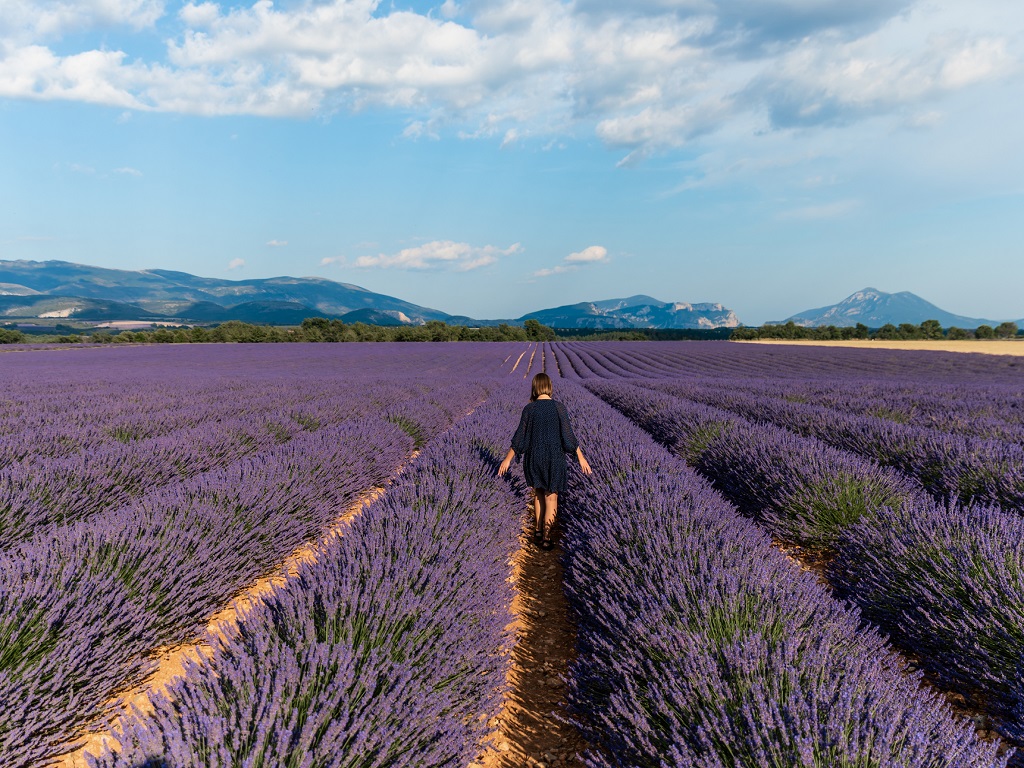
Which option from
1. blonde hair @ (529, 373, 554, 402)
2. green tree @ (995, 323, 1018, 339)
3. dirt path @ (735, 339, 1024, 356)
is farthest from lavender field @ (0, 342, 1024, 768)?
green tree @ (995, 323, 1018, 339)

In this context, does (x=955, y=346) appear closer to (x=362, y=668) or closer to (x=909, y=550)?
(x=909, y=550)

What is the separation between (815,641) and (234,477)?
3.54m

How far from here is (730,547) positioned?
7.29 feet

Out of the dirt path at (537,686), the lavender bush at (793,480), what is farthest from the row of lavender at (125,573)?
the lavender bush at (793,480)

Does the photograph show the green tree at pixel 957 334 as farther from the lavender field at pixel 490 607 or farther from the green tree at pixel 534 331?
the lavender field at pixel 490 607

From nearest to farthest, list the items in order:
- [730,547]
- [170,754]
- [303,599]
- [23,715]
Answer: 1. [170,754]
2. [23,715]
3. [303,599]
4. [730,547]

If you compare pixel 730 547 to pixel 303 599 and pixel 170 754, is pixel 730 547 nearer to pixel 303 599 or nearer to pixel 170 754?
pixel 303 599

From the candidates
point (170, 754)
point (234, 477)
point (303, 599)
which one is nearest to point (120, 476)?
point (234, 477)

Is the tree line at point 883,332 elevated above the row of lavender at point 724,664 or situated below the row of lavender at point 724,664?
above

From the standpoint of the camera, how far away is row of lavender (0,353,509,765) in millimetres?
1713

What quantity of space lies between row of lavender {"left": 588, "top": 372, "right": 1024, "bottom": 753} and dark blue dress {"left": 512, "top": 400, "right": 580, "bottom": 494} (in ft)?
5.53

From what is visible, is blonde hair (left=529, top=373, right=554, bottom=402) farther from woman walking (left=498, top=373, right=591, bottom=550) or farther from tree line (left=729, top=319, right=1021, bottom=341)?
tree line (left=729, top=319, right=1021, bottom=341)

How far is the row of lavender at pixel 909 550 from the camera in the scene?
1.93 meters

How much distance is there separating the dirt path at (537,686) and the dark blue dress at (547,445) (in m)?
0.64
